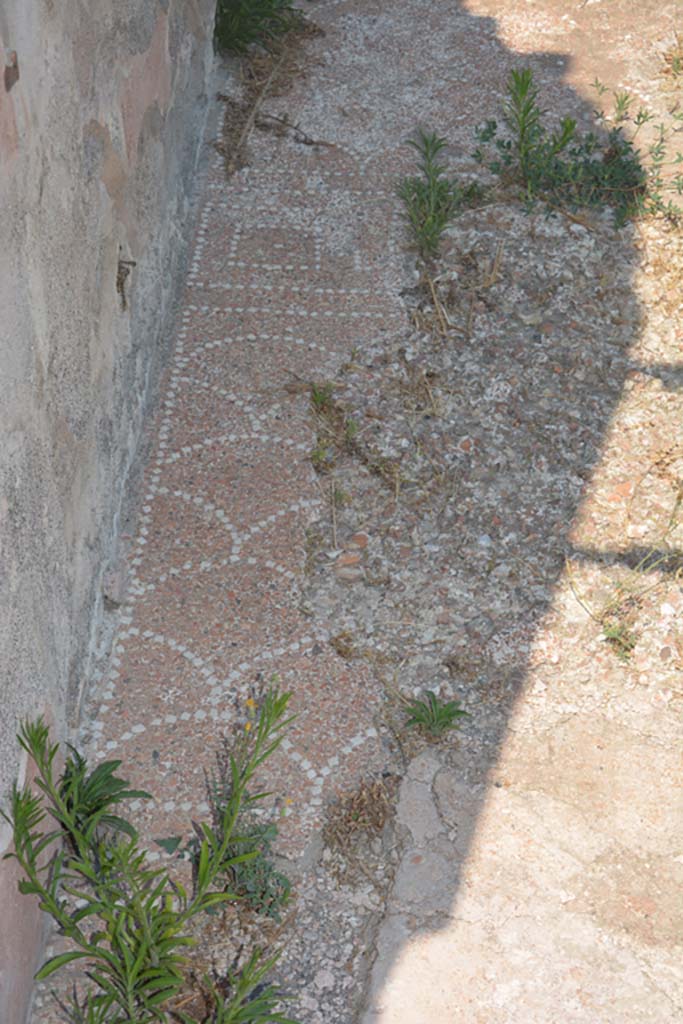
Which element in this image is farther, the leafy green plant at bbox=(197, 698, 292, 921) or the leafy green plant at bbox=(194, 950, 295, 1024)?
the leafy green plant at bbox=(197, 698, 292, 921)

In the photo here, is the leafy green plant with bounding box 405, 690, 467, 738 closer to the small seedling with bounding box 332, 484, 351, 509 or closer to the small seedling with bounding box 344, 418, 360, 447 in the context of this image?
the small seedling with bounding box 332, 484, 351, 509

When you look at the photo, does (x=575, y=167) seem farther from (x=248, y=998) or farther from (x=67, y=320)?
(x=248, y=998)

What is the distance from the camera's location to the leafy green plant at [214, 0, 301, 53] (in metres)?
5.57

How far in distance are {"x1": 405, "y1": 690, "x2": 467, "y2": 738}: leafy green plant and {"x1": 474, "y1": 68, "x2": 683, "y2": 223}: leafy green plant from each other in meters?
2.50

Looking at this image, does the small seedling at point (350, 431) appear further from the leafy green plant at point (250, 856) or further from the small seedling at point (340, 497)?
the leafy green plant at point (250, 856)

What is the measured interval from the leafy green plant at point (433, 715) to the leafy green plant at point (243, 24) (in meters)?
3.88

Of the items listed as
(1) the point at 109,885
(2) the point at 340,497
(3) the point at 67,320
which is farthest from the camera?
(2) the point at 340,497

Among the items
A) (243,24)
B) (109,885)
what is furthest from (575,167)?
(109,885)

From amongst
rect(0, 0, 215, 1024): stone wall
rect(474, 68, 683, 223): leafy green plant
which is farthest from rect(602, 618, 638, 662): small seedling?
rect(474, 68, 683, 223): leafy green plant

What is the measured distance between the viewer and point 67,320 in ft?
9.25

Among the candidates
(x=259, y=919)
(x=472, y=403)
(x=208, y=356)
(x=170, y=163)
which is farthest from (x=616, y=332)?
(x=259, y=919)

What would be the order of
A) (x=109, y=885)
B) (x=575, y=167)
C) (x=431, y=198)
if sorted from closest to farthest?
(x=109, y=885) < (x=431, y=198) < (x=575, y=167)

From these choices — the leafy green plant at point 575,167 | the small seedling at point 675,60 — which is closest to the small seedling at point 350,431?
the leafy green plant at point 575,167

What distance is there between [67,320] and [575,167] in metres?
2.70
